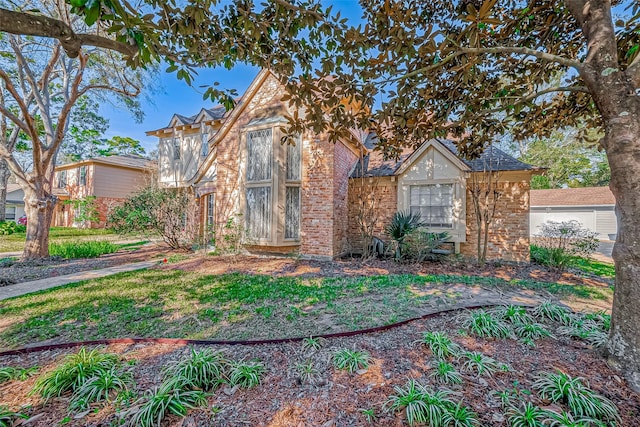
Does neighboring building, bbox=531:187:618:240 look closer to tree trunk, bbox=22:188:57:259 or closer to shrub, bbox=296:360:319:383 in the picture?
shrub, bbox=296:360:319:383

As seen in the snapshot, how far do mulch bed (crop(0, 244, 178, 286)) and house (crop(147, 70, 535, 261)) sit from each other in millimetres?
3004

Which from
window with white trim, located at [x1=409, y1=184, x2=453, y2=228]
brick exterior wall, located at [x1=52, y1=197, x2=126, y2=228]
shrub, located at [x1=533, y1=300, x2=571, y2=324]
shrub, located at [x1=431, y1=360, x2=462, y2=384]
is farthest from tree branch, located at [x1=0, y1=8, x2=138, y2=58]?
brick exterior wall, located at [x1=52, y1=197, x2=126, y2=228]

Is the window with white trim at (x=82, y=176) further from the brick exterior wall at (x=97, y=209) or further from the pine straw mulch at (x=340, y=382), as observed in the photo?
the pine straw mulch at (x=340, y=382)

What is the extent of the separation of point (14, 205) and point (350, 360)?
42310 mm

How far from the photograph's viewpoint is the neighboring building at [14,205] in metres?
29.1

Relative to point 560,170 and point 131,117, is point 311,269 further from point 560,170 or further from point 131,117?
point 560,170

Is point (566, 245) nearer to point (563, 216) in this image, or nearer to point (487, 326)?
point (487, 326)

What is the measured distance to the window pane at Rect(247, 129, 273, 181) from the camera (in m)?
9.27

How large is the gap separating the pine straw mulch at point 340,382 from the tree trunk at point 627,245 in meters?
0.20

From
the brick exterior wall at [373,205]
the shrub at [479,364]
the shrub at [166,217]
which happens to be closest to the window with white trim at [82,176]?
the shrub at [166,217]

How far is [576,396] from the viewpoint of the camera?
7.07ft

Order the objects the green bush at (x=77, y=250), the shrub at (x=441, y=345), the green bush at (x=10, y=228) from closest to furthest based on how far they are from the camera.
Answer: the shrub at (x=441, y=345)
the green bush at (x=77, y=250)
the green bush at (x=10, y=228)

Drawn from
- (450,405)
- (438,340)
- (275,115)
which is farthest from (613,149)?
(275,115)

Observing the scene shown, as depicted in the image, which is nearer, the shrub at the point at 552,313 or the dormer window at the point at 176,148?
the shrub at the point at 552,313
